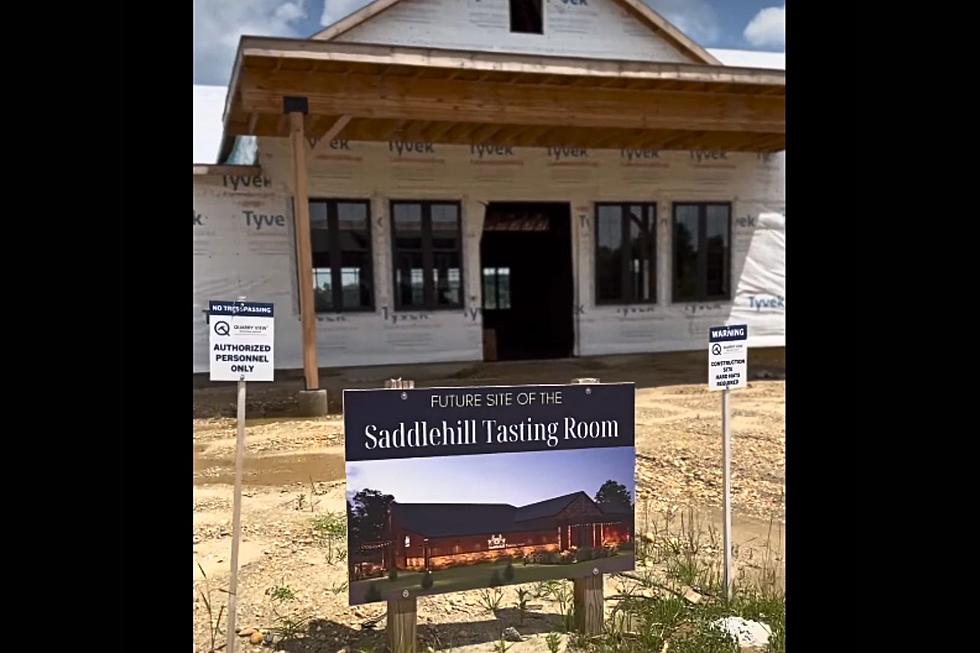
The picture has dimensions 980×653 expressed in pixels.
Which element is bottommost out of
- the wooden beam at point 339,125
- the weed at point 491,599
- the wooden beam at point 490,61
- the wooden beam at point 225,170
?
the weed at point 491,599

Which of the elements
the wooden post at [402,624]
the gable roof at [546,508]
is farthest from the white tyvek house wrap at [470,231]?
the wooden post at [402,624]

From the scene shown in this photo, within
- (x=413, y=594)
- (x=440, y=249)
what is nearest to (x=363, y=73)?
(x=440, y=249)

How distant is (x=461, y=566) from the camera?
10.4 feet

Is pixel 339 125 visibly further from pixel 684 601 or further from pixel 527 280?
pixel 527 280

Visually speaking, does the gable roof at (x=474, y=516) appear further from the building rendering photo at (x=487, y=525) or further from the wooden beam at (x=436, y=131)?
the wooden beam at (x=436, y=131)

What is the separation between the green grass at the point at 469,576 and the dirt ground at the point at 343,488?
0.39 m

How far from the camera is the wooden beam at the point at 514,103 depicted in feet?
28.0

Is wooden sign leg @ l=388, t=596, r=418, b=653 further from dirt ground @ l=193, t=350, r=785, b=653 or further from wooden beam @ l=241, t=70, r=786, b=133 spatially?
wooden beam @ l=241, t=70, r=786, b=133

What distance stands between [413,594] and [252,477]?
3.52m

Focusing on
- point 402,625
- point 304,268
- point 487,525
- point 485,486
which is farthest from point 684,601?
point 304,268

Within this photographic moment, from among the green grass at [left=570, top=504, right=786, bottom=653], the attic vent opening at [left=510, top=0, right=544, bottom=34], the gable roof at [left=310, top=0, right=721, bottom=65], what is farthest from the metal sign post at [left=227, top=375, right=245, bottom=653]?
the attic vent opening at [left=510, top=0, right=544, bottom=34]

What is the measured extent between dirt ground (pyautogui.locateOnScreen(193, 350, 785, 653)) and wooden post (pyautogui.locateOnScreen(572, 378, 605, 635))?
20 centimetres

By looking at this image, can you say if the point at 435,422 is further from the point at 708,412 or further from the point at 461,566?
the point at 708,412

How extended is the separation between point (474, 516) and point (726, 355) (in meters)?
1.77
